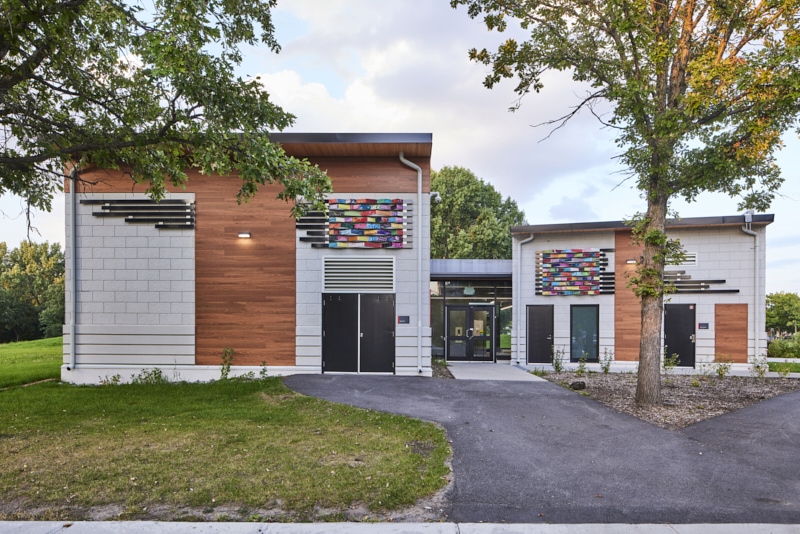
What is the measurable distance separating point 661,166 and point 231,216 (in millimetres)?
8843

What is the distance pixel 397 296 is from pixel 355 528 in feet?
22.9

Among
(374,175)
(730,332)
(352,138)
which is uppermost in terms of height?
(352,138)

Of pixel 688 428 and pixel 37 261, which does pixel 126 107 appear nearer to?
pixel 688 428

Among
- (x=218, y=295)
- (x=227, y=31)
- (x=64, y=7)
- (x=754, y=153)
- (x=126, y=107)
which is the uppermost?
(x=227, y=31)

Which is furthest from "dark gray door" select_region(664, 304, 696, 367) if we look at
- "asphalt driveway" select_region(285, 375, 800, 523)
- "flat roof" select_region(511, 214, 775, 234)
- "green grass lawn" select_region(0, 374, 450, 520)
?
"green grass lawn" select_region(0, 374, 450, 520)

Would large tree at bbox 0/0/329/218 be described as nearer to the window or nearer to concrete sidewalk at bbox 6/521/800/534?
concrete sidewalk at bbox 6/521/800/534

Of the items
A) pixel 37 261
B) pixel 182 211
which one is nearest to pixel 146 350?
pixel 182 211

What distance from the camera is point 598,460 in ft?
16.6

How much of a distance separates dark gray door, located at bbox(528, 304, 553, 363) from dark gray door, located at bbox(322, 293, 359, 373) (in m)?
6.39

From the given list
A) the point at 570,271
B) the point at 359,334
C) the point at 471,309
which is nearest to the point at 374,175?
the point at 359,334

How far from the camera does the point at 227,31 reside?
23.7 feet

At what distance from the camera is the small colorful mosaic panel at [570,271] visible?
536 inches

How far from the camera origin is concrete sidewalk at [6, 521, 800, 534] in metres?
3.37

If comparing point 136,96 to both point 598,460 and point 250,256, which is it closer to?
point 250,256
